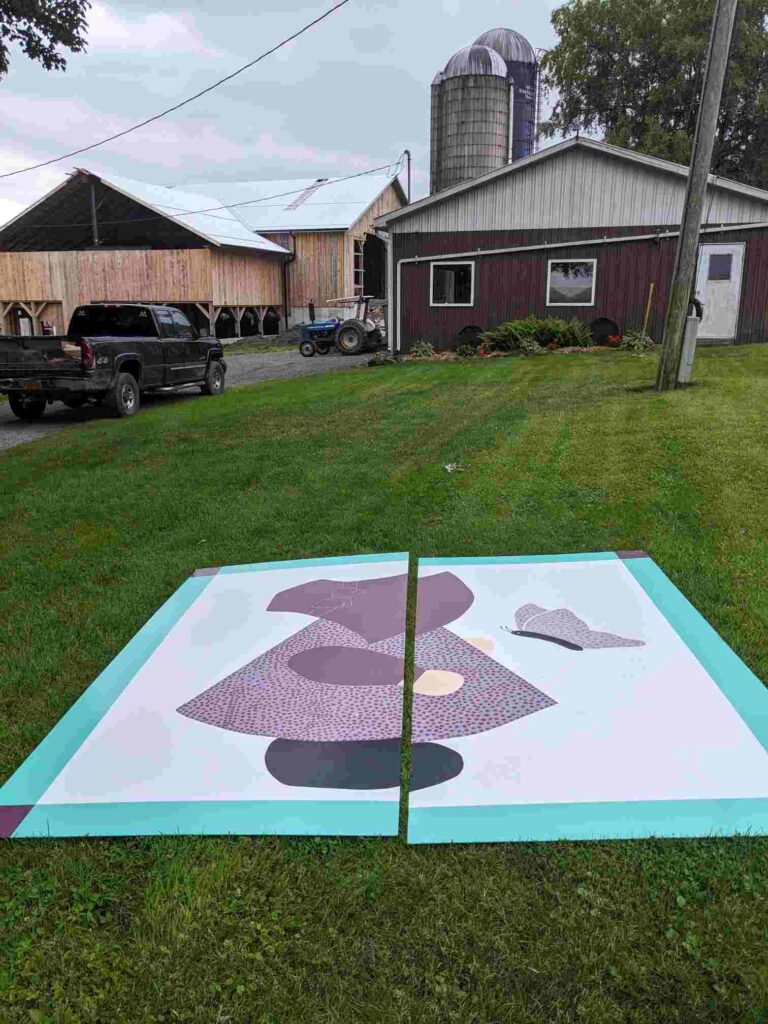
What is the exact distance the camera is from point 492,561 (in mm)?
4914

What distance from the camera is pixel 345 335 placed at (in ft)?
73.8

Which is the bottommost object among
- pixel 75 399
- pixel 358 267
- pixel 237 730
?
pixel 237 730

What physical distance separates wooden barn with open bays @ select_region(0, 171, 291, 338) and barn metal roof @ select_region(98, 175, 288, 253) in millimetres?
52

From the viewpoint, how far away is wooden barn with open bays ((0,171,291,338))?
27.4 metres

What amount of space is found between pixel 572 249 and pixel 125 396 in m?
11.3

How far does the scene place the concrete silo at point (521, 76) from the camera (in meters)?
36.2

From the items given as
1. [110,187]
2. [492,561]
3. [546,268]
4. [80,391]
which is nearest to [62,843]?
[492,561]

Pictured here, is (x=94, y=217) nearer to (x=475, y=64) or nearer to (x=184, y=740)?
(x=475, y=64)

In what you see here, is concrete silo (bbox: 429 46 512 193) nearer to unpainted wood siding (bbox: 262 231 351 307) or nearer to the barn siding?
unpainted wood siding (bbox: 262 231 351 307)

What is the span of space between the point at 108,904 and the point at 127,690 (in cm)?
128

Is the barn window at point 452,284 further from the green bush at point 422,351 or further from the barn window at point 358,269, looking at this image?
the barn window at point 358,269

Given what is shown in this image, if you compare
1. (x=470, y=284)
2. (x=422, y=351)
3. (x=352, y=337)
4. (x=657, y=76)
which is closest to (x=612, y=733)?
(x=422, y=351)

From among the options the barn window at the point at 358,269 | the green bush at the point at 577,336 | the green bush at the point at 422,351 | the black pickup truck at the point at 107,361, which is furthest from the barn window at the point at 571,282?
the barn window at the point at 358,269

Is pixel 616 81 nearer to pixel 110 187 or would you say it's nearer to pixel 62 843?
pixel 110 187
